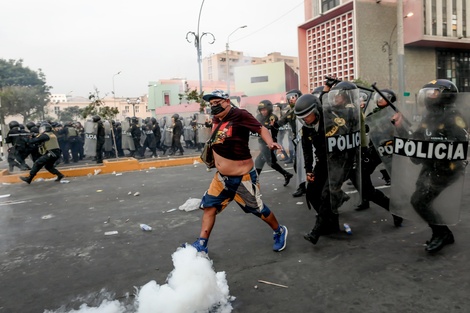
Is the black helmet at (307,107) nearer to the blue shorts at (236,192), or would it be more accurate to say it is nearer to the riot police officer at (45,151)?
the blue shorts at (236,192)

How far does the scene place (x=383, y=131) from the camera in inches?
185

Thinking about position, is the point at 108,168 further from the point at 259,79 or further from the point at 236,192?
the point at 259,79


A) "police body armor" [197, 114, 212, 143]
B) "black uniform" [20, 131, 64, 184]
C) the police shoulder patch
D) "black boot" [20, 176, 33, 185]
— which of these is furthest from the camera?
"police body armor" [197, 114, 212, 143]

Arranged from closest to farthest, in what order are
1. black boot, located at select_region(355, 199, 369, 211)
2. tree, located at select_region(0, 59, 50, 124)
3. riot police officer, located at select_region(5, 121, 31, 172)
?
black boot, located at select_region(355, 199, 369, 211) → riot police officer, located at select_region(5, 121, 31, 172) → tree, located at select_region(0, 59, 50, 124)

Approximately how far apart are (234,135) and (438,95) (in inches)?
74.3

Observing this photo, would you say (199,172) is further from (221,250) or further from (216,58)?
(216,58)

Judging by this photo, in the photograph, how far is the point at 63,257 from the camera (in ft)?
13.8

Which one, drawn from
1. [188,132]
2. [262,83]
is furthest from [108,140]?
[262,83]

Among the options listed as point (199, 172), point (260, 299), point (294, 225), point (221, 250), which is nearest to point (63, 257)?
point (221, 250)

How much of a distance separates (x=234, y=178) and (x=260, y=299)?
1.18 meters

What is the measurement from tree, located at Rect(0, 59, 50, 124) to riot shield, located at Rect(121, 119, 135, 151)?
24864 mm

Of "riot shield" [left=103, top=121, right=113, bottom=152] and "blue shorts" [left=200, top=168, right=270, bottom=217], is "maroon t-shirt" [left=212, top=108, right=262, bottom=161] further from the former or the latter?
"riot shield" [left=103, top=121, right=113, bottom=152]

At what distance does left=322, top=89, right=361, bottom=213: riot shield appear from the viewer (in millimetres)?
3865

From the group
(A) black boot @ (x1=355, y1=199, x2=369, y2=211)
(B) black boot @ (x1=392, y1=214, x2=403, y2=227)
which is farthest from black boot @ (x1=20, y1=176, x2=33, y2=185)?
(B) black boot @ (x1=392, y1=214, x2=403, y2=227)
